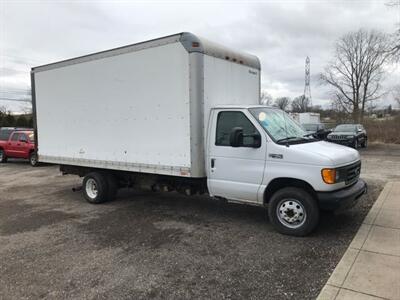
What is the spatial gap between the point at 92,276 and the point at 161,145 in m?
2.80

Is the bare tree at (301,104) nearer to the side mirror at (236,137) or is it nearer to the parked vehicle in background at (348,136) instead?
the parked vehicle in background at (348,136)

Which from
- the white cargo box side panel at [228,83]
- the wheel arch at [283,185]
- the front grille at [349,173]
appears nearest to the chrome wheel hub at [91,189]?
the white cargo box side panel at [228,83]

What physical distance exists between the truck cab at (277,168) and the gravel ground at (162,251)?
0.51 m

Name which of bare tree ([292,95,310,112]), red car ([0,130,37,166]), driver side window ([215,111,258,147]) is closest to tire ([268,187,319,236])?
driver side window ([215,111,258,147])

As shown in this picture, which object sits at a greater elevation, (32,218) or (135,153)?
(135,153)

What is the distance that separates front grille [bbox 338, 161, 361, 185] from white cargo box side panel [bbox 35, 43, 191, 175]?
2523mm

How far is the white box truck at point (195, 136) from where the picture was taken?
18.3ft

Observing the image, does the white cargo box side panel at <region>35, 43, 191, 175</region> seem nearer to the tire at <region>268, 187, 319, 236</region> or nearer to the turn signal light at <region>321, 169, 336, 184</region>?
the tire at <region>268, 187, 319, 236</region>

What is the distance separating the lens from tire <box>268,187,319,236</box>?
5.43m

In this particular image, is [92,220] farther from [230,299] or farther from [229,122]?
[230,299]

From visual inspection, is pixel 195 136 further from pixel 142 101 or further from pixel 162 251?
pixel 162 251

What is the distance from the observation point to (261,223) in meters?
6.43

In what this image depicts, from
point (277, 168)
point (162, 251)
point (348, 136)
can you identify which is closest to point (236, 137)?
point (277, 168)

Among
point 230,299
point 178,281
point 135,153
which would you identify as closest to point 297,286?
point 230,299
